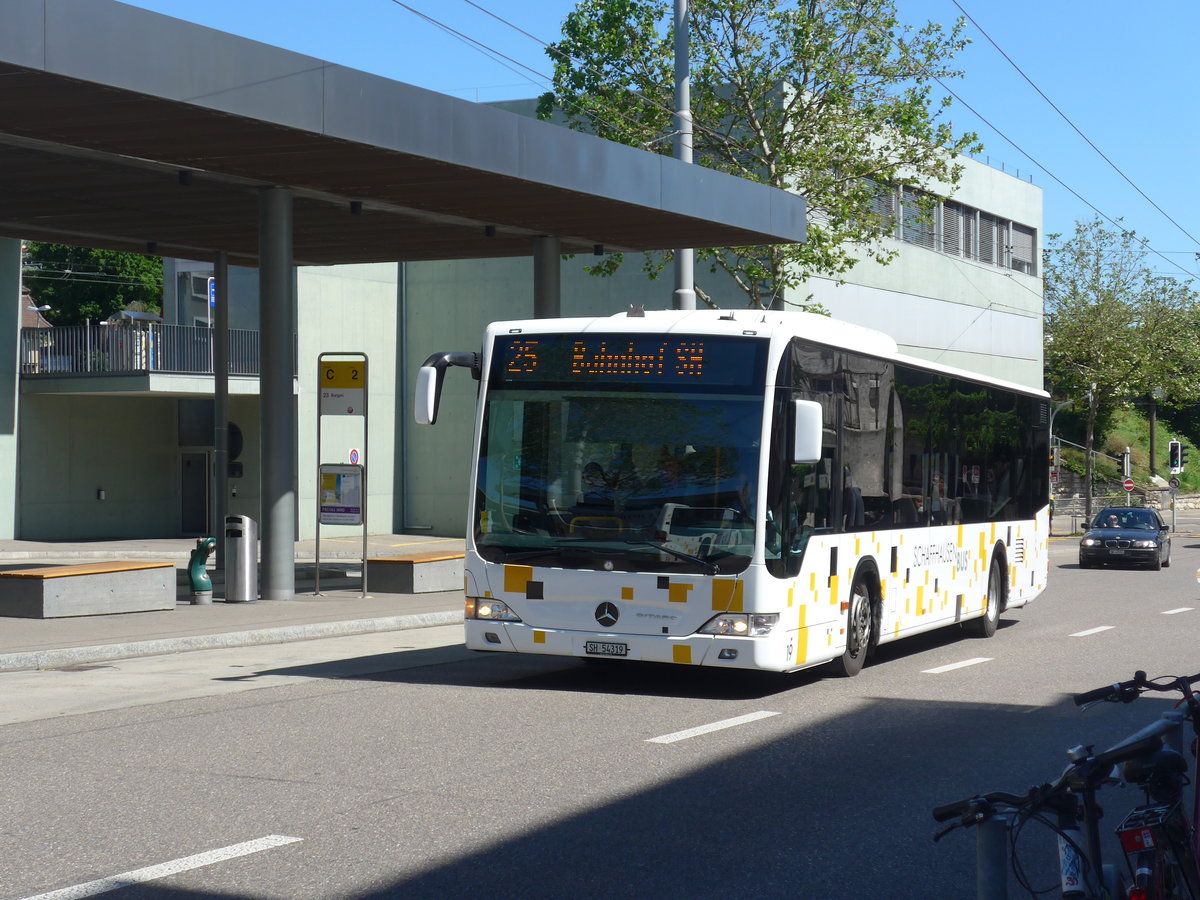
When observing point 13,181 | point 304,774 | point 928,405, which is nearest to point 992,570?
point 928,405

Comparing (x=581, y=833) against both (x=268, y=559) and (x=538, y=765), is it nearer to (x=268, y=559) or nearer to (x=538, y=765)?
(x=538, y=765)

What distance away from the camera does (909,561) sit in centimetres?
1455

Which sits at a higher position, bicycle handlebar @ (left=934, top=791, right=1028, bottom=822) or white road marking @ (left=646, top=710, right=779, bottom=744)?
bicycle handlebar @ (left=934, top=791, right=1028, bottom=822)

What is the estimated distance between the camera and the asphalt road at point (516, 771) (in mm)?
6398

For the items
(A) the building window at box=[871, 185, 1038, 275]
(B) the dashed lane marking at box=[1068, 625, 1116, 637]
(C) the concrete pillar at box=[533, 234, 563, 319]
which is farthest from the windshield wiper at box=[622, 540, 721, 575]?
(A) the building window at box=[871, 185, 1038, 275]

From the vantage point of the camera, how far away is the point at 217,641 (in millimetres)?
15680

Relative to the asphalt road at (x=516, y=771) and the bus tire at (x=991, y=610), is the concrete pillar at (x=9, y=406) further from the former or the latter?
the bus tire at (x=991, y=610)

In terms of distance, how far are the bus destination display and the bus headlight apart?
5.70ft

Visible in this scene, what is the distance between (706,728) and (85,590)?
9.60 m

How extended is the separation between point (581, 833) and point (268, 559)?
13.9m

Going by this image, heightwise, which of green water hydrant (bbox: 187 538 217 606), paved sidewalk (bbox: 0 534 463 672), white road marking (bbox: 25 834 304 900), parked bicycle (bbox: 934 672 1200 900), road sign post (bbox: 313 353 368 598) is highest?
road sign post (bbox: 313 353 368 598)

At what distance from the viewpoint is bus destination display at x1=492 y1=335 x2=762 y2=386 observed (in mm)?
Answer: 11758

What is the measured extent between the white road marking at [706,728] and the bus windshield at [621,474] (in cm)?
108

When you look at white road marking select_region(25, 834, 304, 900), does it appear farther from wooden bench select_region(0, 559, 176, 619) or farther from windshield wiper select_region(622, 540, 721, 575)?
wooden bench select_region(0, 559, 176, 619)
